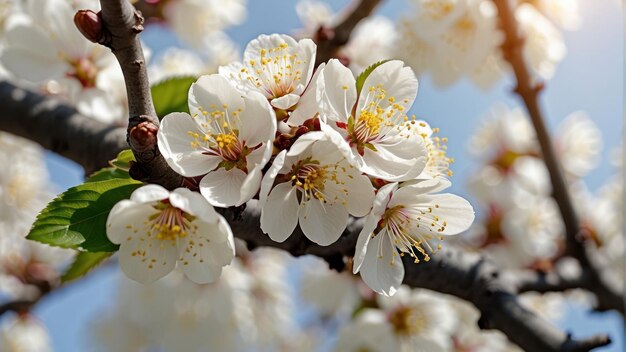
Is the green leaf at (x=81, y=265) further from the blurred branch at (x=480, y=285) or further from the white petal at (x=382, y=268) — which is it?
the white petal at (x=382, y=268)

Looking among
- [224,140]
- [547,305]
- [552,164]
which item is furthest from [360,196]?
[547,305]

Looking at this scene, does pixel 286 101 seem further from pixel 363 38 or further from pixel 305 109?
pixel 363 38

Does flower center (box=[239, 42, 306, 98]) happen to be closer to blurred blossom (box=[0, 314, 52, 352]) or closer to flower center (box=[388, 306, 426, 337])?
flower center (box=[388, 306, 426, 337])

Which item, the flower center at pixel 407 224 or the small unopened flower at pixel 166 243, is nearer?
the small unopened flower at pixel 166 243

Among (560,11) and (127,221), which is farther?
(560,11)

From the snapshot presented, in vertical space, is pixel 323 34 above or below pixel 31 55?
above

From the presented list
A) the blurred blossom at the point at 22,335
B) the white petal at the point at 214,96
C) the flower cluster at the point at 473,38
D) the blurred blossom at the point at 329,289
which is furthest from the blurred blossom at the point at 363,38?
the blurred blossom at the point at 22,335
